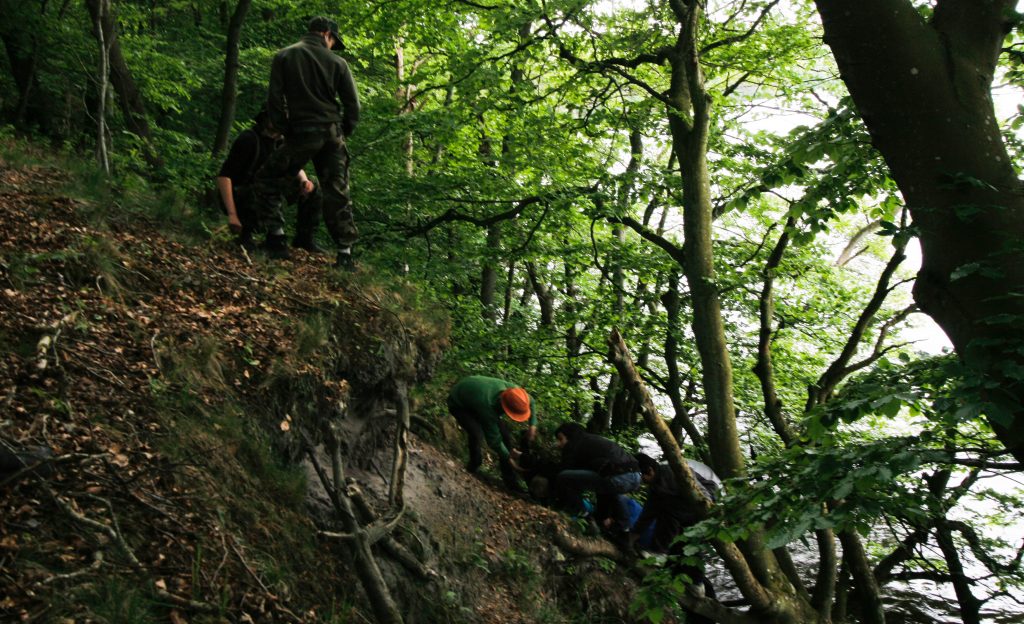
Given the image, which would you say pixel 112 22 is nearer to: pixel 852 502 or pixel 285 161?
pixel 285 161

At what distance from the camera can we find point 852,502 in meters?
3.08

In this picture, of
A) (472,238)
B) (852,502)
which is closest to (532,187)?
(472,238)

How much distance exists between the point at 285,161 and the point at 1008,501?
8.08 metres

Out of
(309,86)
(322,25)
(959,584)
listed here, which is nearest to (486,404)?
(309,86)

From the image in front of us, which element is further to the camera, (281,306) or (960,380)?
(281,306)

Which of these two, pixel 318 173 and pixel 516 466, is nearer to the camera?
pixel 318 173

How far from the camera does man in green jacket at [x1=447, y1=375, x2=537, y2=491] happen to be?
792 centimetres

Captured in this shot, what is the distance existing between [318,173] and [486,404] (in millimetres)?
3225

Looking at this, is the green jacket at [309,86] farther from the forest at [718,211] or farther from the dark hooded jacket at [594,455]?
the dark hooded jacket at [594,455]

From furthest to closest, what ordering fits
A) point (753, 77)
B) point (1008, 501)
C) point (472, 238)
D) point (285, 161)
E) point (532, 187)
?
point (472, 238), point (753, 77), point (532, 187), point (1008, 501), point (285, 161)

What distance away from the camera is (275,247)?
22.1 ft

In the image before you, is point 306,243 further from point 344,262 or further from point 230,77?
point 230,77

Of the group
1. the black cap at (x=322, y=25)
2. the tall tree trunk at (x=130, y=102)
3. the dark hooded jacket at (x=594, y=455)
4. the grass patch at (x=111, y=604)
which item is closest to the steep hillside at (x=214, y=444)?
the grass patch at (x=111, y=604)

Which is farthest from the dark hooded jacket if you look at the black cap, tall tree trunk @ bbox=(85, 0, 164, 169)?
tall tree trunk @ bbox=(85, 0, 164, 169)
